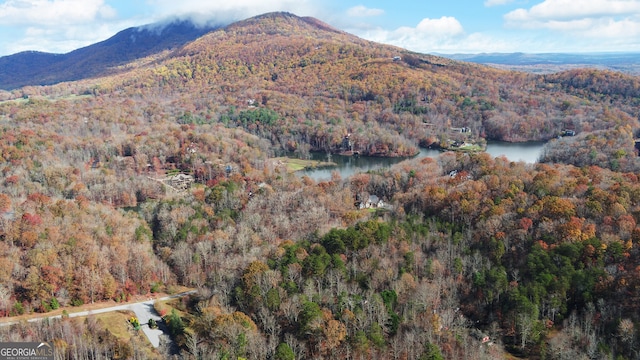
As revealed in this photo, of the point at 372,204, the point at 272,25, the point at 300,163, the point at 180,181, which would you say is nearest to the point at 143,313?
the point at 372,204

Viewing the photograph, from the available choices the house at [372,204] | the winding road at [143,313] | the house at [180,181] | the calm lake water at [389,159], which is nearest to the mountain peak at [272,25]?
the calm lake water at [389,159]

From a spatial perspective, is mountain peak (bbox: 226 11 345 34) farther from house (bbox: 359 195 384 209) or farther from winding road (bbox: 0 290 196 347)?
winding road (bbox: 0 290 196 347)

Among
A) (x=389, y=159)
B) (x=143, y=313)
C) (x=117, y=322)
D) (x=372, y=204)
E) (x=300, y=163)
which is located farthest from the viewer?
(x=389, y=159)

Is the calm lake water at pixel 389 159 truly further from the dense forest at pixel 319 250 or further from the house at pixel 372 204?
the house at pixel 372 204

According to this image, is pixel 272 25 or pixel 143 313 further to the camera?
pixel 272 25

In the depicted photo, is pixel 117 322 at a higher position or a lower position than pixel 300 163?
higher

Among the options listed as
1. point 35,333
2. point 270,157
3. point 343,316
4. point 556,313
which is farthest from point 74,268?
point 270,157

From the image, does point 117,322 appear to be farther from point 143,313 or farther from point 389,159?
point 389,159

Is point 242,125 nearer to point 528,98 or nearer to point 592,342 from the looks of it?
point 528,98

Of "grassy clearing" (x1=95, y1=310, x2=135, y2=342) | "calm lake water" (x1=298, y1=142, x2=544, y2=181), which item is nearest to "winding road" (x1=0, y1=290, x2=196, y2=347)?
"grassy clearing" (x1=95, y1=310, x2=135, y2=342)
